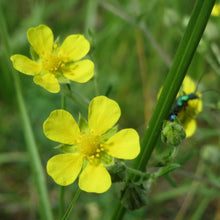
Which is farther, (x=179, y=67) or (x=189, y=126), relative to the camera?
(x=189, y=126)

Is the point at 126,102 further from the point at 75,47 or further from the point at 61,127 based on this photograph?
the point at 61,127

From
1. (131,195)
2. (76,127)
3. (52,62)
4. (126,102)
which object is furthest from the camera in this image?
(126,102)

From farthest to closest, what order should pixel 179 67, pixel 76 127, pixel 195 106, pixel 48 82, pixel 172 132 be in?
pixel 195 106, pixel 48 82, pixel 76 127, pixel 172 132, pixel 179 67

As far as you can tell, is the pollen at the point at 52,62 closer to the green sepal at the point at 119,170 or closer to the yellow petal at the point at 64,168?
the yellow petal at the point at 64,168

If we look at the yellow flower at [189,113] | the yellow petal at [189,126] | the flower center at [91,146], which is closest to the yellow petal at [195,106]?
the yellow flower at [189,113]

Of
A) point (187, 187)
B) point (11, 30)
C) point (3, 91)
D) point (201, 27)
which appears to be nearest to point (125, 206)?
point (201, 27)

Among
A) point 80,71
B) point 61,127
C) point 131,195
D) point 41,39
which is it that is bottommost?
point 131,195

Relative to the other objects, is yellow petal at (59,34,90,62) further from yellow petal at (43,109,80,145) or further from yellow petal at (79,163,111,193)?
yellow petal at (79,163,111,193)

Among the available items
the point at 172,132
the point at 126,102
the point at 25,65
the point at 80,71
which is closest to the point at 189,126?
the point at 172,132
